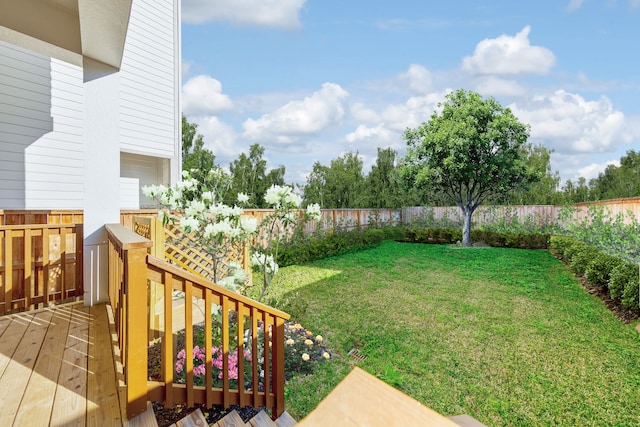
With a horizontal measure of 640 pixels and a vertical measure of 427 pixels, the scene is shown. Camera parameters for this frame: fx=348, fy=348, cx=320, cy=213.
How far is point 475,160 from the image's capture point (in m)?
12.3

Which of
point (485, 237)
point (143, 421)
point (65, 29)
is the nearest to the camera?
point (143, 421)

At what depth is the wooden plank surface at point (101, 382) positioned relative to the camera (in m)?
1.85

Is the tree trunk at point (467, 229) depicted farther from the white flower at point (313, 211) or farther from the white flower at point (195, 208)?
the white flower at point (195, 208)

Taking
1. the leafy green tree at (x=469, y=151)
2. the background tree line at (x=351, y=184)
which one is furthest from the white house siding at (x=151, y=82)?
the leafy green tree at (x=469, y=151)

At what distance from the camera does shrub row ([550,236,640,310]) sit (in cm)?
482

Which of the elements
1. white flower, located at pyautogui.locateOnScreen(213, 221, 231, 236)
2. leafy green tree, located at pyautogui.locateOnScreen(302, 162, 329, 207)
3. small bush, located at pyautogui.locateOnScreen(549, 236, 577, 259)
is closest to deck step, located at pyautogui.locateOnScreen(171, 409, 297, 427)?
white flower, located at pyautogui.locateOnScreen(213, 221, 231, 236)

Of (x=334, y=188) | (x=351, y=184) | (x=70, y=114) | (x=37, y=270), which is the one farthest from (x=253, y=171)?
(x=37, y=270)

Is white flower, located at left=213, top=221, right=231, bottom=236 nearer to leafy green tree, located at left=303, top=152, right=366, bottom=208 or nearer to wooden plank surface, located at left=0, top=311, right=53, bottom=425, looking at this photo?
wooden plank surface, located at left=0, top=311, right=53, bottom=425

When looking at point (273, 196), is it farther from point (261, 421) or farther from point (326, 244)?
point (326, 244)

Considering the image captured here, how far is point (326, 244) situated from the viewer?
10.0m

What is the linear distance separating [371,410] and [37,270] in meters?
4.80

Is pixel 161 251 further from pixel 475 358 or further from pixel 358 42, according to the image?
pixel 358 42

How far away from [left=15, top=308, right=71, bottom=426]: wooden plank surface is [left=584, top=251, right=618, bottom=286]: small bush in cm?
724

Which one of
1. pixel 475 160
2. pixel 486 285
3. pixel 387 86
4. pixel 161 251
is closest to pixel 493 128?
pixel 475 160
